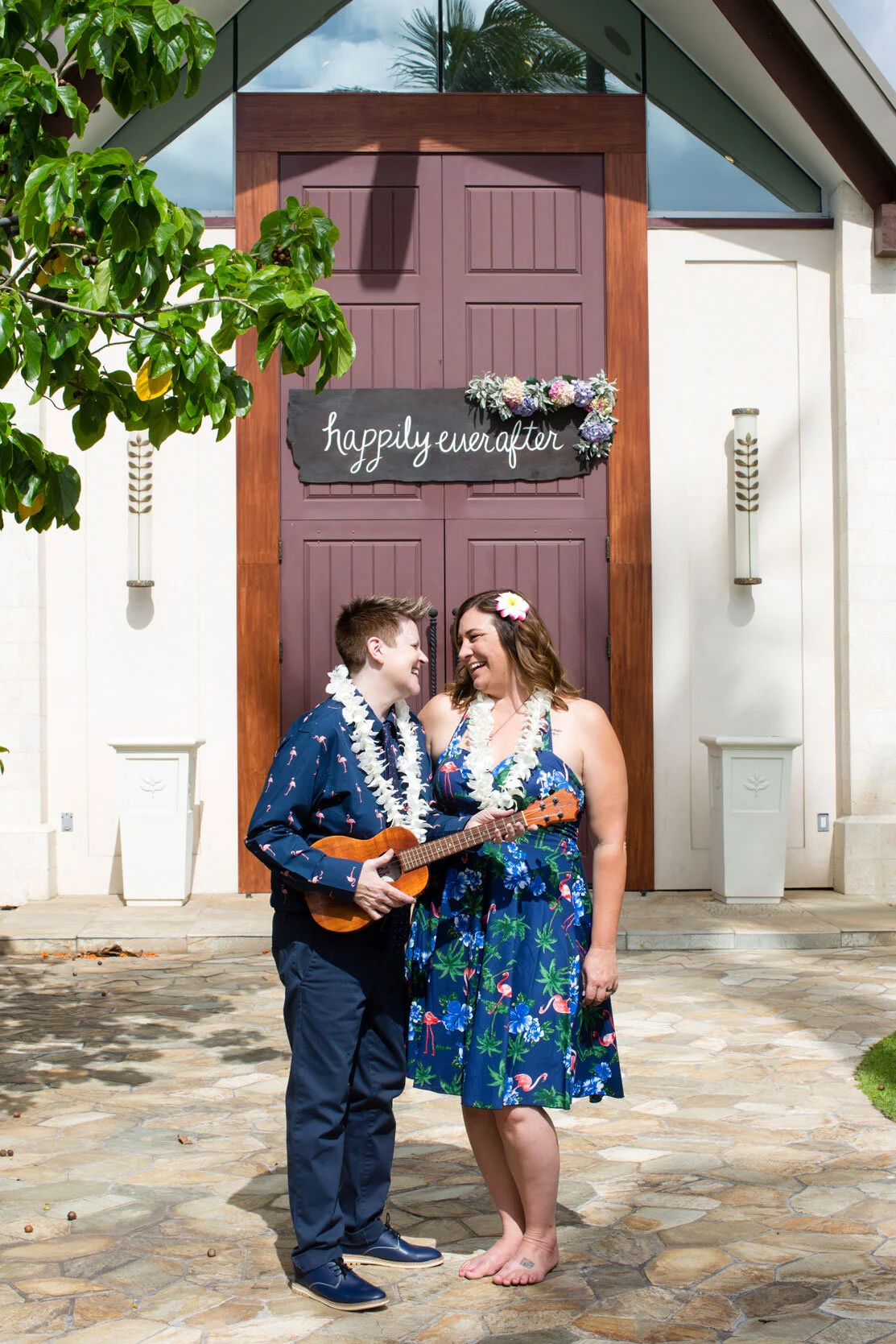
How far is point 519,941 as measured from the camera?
10.8 ft

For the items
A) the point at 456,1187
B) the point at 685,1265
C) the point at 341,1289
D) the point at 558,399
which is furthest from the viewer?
the point at 558,399

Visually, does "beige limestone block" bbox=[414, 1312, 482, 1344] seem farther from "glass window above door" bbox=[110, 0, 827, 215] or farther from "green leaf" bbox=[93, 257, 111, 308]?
"glass window above door" bbox=[110, 0, 827, 215]

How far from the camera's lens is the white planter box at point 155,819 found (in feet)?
28.7

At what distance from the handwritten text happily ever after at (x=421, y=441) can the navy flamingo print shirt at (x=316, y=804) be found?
615 cm

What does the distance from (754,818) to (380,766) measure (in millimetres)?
5897

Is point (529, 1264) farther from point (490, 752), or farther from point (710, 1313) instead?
point (490, 752)

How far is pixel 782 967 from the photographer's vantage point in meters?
7.27

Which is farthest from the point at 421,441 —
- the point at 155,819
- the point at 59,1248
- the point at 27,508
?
the point at 59,1248

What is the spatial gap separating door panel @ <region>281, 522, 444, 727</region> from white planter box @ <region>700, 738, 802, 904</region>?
2064 millimetres

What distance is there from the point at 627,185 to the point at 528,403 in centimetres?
169

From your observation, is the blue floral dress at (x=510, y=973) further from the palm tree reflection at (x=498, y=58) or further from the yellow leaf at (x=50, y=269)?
the palm tree reflection at (x=498, y=58)

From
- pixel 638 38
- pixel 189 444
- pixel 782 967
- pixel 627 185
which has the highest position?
pixel 638 38

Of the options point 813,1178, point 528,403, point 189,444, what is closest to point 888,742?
point 528,403

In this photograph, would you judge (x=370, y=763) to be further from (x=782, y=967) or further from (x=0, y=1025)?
(x=782, y=967)
